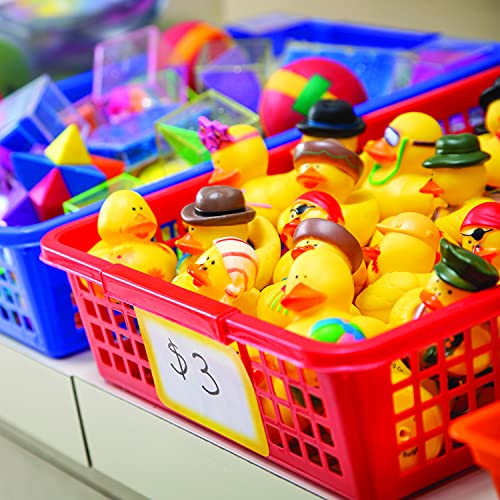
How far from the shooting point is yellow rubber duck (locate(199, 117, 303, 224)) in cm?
93

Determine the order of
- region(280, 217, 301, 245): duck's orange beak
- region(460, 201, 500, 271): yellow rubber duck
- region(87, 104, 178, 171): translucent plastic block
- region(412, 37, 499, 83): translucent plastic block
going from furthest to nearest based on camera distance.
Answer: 1. region(412, 37, 499, 83): translucent plastic block
2. region(87, 104, 178, 171): translucent plastic block
3. region(280, 217, 301, 245): duck's orange beak
4. region(460, 201, 500, 271): yellow rubber duck

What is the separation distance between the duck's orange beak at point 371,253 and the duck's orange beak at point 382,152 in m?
0.15

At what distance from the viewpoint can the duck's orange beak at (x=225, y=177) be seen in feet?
3.03

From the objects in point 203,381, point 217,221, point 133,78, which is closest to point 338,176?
point 217,221

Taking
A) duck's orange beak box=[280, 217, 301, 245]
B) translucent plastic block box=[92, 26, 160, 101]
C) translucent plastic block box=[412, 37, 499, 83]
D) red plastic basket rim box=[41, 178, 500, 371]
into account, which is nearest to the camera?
red plastic basket rim box=[41, 178, 500, 371]

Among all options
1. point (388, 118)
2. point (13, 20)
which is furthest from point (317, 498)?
point (13, 20)

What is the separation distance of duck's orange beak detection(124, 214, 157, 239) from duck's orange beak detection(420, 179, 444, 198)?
0.86ft

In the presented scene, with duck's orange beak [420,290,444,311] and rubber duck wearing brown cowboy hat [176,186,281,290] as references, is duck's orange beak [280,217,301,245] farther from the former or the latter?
duck's orange beak [420,290,444,311]

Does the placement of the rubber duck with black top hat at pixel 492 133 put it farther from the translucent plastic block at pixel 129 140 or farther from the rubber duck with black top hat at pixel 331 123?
the translucent plastic block at pixel 129 140

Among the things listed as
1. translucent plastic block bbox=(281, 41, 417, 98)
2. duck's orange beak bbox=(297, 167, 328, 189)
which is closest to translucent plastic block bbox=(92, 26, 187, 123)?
translucent plastic block bbox=(281, 41, 417, 98)

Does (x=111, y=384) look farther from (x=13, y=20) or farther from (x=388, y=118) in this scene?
(x=13, y=20)

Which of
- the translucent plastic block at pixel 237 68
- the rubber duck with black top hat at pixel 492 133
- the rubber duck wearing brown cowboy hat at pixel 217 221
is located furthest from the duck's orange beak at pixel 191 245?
the translucent plastic block at pixel 237 68

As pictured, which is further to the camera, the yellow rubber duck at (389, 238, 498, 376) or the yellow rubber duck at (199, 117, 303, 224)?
the yellow rubber duck at (199, 117, 303, 224)

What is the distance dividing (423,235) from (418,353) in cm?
18
